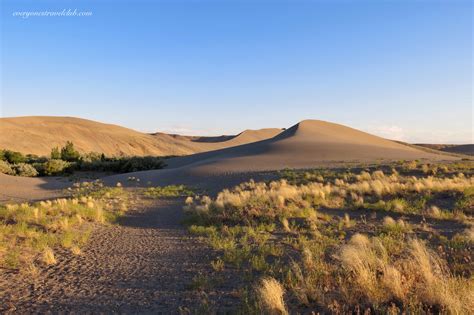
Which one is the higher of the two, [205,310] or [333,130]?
[333,130]

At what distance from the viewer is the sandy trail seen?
5.37 meters

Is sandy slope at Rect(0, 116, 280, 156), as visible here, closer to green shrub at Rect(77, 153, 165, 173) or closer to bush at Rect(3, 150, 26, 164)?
bush at Rect(3, 150, 26, 164)

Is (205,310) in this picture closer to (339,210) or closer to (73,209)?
(339,210)

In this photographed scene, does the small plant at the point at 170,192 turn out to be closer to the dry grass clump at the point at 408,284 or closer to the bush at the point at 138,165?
the dry grass clump at the point at 408,284

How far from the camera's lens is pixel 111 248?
9000 millimetres

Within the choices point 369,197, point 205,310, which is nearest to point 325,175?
point 369,197

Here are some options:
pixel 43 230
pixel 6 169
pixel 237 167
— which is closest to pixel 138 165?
pixel 6 169

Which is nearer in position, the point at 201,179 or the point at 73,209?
the point at 73,209

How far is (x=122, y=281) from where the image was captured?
642cm

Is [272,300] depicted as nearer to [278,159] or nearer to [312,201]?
[312,201]

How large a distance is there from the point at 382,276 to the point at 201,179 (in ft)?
73.3

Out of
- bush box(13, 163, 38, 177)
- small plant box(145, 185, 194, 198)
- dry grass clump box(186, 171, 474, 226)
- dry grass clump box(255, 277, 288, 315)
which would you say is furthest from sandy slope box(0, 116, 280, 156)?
dry grass clump box(255, 277, 288, 315)

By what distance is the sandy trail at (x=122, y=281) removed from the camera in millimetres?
Result: 5371

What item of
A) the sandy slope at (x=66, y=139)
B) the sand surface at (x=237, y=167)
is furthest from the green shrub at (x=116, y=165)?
the sandy slope at (x=66, y=139)
